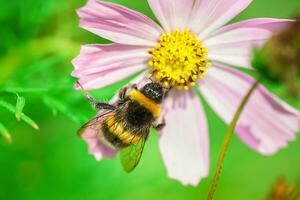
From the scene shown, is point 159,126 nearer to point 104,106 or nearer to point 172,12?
point 104,106

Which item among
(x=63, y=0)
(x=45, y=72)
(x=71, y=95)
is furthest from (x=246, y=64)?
(x=63, y=0)

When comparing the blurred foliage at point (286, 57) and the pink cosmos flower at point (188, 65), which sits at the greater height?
the blurred foliage at point (286, 57)

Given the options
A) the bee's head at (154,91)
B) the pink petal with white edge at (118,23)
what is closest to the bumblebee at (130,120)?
the bee's head at (154,91)

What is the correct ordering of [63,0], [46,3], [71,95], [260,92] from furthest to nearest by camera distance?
[63,0] < [46,3] < [71,95] < [260,92]

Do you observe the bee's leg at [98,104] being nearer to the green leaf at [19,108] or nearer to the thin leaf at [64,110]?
the thin leaf at [64,110]

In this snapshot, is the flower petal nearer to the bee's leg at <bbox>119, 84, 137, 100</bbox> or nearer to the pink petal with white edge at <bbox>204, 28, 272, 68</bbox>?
the bee's leg at <bbox>119, 84, 137, 100</bbox>

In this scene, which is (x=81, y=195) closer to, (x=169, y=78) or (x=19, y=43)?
(x=19, y=43)

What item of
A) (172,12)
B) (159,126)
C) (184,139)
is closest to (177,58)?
(172,12)
